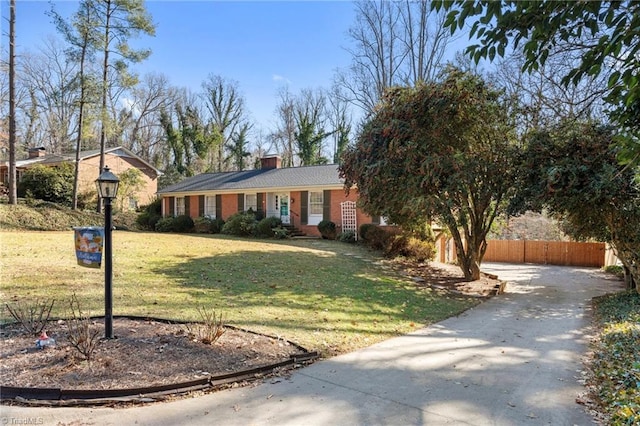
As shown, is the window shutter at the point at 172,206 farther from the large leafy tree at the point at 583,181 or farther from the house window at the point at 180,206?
the large leafy tree at the point at 583,181

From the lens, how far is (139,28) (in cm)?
1939

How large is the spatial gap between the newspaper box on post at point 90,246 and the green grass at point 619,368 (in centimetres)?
577

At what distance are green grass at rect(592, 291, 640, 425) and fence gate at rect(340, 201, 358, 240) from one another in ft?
38.2

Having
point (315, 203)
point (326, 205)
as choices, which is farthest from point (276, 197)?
point (326, 205)

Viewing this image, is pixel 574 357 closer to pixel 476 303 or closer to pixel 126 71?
pixel 476 303

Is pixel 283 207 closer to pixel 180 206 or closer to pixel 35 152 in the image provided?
pixel 180 206

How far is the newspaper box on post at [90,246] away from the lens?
497 centimetres

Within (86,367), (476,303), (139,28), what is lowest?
(476,303)

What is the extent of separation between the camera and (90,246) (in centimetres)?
497

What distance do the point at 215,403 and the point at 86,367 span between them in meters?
1.49

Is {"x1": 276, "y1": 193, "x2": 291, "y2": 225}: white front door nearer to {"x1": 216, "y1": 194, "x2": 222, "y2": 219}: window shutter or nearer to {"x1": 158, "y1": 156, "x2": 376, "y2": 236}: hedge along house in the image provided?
{"x1": 158, "y1": 156, "x2": 376, "y2": 236}: hedge along house

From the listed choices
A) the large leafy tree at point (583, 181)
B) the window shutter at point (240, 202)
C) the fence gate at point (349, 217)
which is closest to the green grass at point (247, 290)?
the large leafy tree at point (583, 181)

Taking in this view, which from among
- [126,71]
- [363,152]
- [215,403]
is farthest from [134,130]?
[215,403]

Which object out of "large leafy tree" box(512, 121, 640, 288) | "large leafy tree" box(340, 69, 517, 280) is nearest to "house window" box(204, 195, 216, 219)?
"large leafy tree" box(340, 69, 517, 280)
